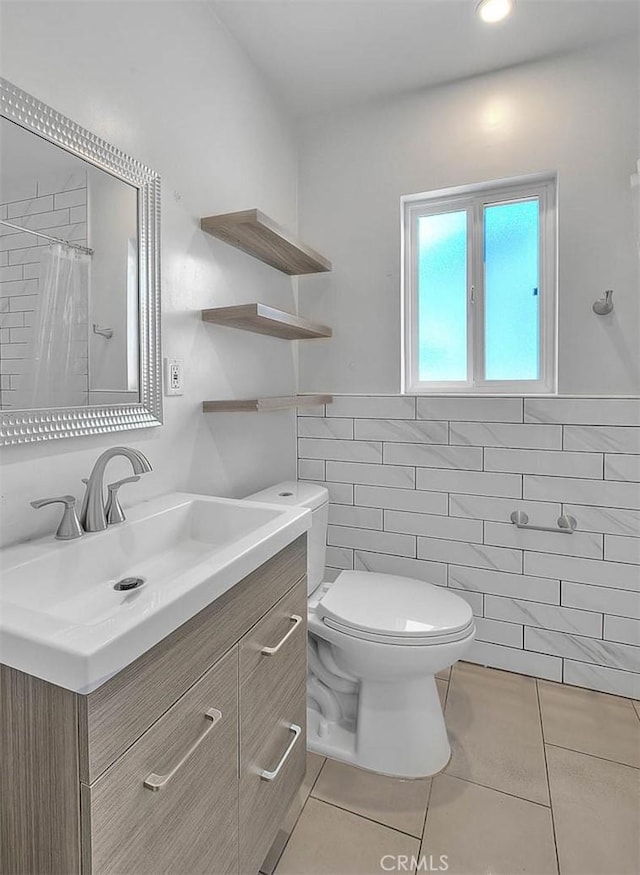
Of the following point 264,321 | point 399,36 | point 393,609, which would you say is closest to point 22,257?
point 264,321

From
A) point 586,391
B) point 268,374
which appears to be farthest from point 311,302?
point 586,391

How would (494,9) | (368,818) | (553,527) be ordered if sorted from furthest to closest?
(553,527), (494,9), (368,818)

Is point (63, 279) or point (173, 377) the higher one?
point (63, 279)

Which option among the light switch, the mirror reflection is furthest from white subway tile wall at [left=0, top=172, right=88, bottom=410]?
the light switch

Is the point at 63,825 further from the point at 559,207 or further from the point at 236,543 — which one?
the point at 559,207

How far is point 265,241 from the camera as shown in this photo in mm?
1751

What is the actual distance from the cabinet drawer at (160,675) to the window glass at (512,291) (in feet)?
4.87

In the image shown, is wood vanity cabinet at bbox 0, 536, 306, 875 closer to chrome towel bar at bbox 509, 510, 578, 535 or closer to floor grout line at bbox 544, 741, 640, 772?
floor grout line at bbox 544, 741, 640, 772

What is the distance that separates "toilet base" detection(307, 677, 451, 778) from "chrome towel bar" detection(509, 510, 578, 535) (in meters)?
0.75

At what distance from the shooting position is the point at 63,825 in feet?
2.02

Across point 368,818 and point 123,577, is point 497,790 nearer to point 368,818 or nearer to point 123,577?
point 368,818

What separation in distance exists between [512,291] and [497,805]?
1855 mm

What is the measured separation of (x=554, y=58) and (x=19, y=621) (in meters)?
2.48

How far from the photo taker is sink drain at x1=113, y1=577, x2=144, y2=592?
0.99m
